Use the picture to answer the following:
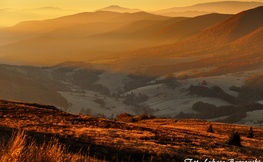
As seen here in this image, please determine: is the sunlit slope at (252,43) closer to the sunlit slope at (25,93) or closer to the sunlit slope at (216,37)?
the sunlit slope at (216,37)

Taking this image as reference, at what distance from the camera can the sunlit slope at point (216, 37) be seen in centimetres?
17600

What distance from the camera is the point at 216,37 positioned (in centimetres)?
18425

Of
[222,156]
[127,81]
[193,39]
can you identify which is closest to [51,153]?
[222,156]

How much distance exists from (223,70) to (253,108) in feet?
174

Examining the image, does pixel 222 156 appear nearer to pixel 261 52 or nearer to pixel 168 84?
pixel 168 84

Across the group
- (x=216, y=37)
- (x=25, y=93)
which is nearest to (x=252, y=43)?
(x=216, y=37)

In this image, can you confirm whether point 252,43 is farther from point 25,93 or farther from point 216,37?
point 25,93

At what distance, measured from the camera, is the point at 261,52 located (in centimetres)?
13912

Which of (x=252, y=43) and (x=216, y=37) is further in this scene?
(x=216, y=37)

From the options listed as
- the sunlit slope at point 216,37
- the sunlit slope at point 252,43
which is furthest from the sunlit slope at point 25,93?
the sunlit slope at point 252,43

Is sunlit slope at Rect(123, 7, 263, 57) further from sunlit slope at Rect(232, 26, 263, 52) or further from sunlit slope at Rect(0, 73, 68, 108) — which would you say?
sunlit slope at Rect(0, 73, 68, 108)

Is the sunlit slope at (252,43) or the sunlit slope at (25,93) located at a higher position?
the sunlit slope at (252,43)

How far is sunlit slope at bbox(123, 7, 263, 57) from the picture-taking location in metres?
176

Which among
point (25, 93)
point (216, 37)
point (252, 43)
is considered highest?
point (216, 37)
